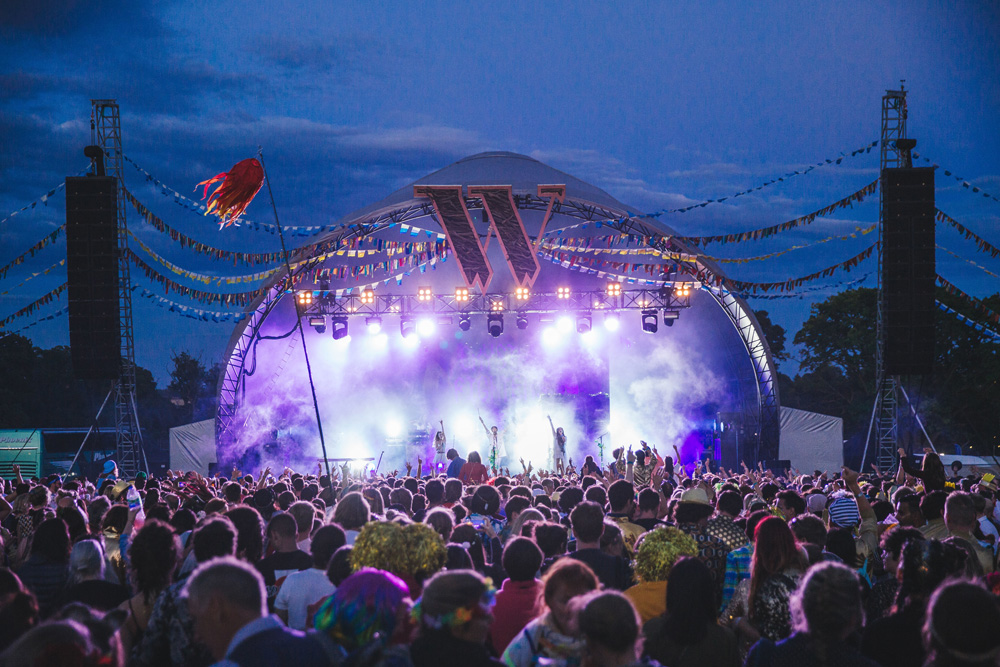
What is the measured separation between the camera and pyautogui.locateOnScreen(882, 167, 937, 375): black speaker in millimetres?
17062

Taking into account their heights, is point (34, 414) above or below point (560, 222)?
below

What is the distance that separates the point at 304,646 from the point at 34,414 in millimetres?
43966

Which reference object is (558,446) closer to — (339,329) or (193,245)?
(339,329)

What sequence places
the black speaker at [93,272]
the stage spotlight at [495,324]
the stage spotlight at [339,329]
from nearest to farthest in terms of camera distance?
the black speaker at [93,272]
the stage spotlight at [495,324]
the stage spotlight at [339,329]

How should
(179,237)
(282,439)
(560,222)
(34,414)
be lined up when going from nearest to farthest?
(179,237)
(282,439)
(560,222)
(34,414)

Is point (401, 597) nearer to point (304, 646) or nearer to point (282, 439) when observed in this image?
point (304, 646)

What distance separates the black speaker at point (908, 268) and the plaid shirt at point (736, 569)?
13.9 meters

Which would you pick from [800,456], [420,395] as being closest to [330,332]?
[420,395]

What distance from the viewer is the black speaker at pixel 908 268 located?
56.0 feet

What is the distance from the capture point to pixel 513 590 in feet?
14.2

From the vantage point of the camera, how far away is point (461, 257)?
23406mm

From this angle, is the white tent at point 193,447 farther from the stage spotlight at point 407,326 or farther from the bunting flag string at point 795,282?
the bunting flag string at point 795,282

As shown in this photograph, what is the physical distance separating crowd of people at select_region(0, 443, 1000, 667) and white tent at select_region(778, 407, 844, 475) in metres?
19.6

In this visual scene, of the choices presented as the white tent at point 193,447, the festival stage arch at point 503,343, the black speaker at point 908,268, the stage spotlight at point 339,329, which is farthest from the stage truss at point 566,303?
the black speaker at point 908,268
